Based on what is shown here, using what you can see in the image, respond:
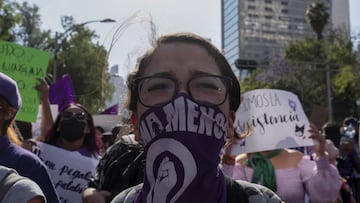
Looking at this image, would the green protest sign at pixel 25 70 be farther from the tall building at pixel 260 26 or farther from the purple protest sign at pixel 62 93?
the tall building at pixel 260 26

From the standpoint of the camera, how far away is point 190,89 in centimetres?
167

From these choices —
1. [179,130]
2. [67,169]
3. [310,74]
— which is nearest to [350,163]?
[67,169]

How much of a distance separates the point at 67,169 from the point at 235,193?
278 centimetres

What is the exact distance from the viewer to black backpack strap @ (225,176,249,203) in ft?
5.50

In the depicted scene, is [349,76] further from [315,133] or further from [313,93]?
[315,133]

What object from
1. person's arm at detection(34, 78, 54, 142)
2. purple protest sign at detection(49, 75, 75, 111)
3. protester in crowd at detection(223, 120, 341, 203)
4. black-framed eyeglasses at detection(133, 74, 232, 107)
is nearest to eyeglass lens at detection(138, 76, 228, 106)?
black-framed eyeglasses at detection(133, 74, 232, 107)

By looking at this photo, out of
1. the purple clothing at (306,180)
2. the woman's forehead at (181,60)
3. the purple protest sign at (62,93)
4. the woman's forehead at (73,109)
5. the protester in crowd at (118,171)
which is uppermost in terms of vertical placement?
the woman's forehead at (181,60)

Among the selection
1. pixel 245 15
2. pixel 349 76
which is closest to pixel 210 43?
pixel 349 76

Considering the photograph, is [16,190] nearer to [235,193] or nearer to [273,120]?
[235,193]

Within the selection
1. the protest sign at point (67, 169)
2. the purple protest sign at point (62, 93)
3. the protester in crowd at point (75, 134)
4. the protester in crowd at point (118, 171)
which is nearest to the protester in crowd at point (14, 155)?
the protester in crowd at point (118, 171)

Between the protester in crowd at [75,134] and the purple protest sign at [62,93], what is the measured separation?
188cm

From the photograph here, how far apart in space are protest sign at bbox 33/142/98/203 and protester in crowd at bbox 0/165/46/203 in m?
2.35

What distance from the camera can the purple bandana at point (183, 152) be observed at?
1.56 meters

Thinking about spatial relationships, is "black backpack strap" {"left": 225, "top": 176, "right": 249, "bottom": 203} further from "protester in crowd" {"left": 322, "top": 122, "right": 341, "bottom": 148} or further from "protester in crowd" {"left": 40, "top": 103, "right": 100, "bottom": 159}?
"protester in crowd" {"left": 322, "top": 122, "right": 341, "bottom": 148}
